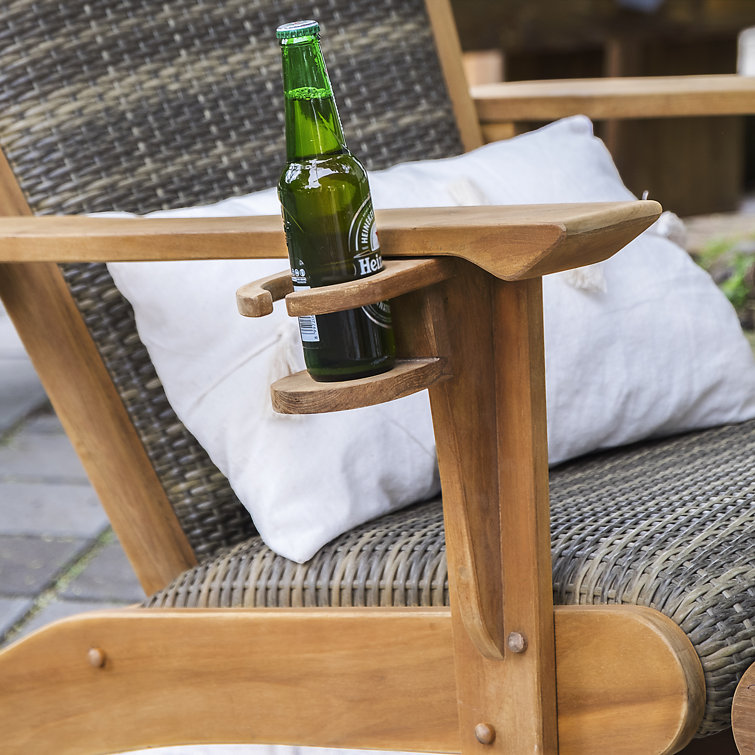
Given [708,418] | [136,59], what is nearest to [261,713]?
[708,418]

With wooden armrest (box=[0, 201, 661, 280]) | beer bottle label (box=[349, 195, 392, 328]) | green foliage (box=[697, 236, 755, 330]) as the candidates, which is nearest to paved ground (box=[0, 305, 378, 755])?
wooden armrest (box=[0, 201, 661, 280])

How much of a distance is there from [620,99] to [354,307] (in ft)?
3.04

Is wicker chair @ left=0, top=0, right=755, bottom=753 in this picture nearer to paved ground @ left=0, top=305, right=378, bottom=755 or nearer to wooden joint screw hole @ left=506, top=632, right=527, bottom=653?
wooden joint screw hole @ left=506, top=632, right=527, bottom=653

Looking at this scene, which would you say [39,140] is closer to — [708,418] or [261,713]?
[261,713]

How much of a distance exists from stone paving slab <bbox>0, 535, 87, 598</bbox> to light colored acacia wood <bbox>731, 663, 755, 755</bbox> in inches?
58.9

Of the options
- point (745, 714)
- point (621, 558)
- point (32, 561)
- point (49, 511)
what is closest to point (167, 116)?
point (621, 558)

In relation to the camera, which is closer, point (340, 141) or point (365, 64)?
point (340, 141)

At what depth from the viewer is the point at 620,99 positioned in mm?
1508

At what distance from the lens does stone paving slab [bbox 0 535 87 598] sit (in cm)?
202

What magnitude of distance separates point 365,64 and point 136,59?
34 centimetres

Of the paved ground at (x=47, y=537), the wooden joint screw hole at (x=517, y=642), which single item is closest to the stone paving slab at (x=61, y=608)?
the paved ground at (x=47, y=537)

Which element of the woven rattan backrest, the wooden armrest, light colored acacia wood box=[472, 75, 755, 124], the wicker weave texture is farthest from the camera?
light colored acacia wood box=[472, 75, 755, 124]

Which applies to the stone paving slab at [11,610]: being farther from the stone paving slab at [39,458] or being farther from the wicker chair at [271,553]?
the wicker chair at [271,553]

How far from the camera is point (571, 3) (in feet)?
10.9
